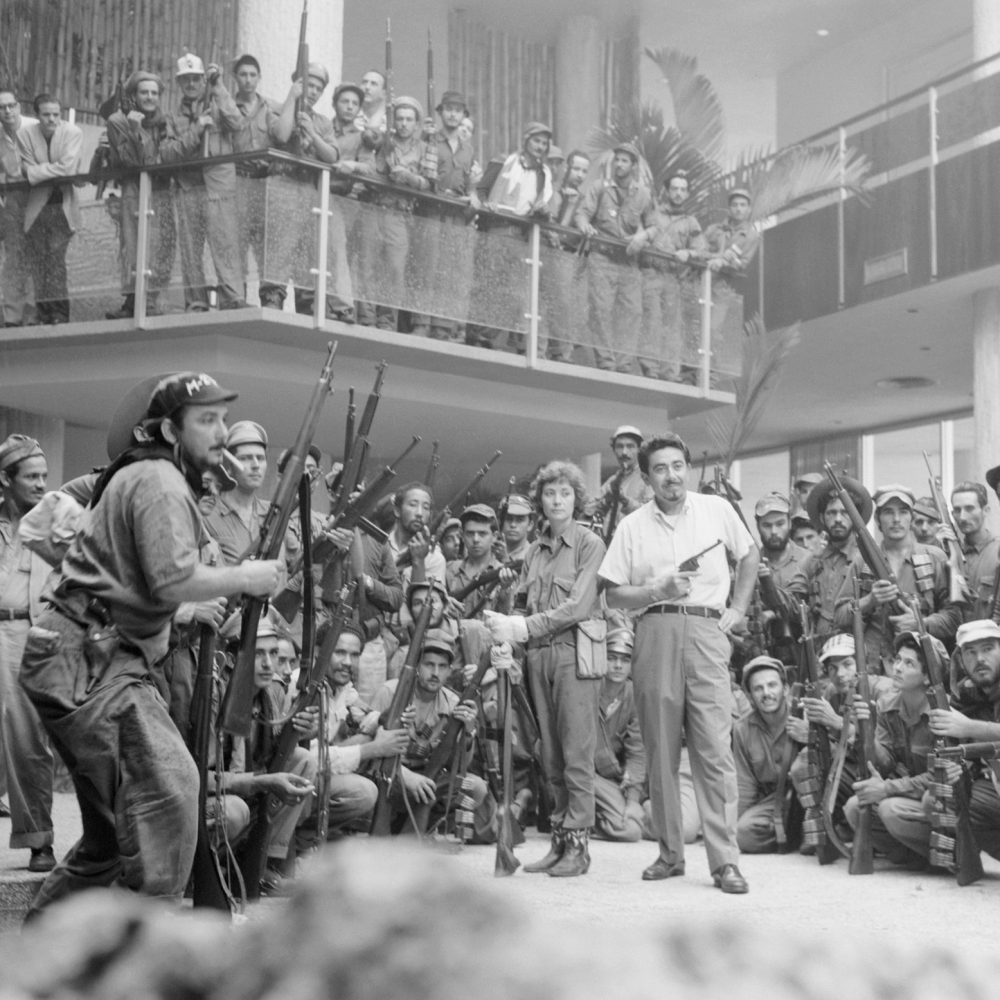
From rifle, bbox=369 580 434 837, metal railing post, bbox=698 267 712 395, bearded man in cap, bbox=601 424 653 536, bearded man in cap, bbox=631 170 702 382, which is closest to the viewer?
rifle, bbox=369 580 434 837

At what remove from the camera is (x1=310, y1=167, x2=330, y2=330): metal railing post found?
10.5 meters


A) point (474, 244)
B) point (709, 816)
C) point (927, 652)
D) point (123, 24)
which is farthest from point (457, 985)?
point (123, 24)

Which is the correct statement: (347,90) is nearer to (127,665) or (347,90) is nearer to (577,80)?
(577,80)

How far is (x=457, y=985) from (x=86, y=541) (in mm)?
3191

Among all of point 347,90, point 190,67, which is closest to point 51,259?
point 190,67

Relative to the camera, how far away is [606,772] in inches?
314

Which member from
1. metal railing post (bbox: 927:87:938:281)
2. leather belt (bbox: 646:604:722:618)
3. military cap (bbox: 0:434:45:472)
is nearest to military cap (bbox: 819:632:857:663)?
leather belt (bbox: 646:604:722:618)

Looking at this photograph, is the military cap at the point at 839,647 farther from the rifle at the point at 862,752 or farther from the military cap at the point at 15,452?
the military cap at the point at 15,452

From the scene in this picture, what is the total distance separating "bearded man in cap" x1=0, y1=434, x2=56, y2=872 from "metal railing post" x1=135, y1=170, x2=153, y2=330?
15.1 feet

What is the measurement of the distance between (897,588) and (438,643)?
7.53 feet

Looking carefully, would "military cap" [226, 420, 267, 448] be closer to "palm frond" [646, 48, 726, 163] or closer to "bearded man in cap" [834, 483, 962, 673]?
"bearded man in cap" [834, 483, 962, 673]

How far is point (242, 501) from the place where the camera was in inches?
231

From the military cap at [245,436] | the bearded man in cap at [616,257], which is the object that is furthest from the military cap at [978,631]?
the bearded man in cap at [616,257]

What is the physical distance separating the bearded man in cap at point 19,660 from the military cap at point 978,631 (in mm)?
3829
